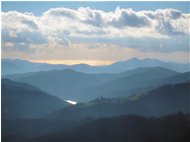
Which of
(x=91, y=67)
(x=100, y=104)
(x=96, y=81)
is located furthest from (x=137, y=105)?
(x=91, y=67)

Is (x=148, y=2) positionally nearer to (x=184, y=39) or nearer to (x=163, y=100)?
(x=184, y=39)

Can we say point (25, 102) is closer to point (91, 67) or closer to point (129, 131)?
point (91, 67)

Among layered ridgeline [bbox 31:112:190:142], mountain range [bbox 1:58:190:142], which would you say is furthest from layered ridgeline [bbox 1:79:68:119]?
layered ridgeline [bbox 31:112:190:142]

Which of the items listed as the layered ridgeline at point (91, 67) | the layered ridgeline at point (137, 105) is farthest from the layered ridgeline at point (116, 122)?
the layered ridgeline at point (91, 67)

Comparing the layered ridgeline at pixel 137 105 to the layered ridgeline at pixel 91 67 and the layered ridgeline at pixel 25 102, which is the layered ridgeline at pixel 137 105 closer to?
the layered ridgeline at pixel 25 102

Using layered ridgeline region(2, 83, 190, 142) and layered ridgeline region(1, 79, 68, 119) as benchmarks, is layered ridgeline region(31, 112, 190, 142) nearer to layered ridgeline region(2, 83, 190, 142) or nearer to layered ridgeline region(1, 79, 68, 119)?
layered ridgeline region(2, 83, 190, 142)

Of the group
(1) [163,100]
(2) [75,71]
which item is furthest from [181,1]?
(2) [75,71]
